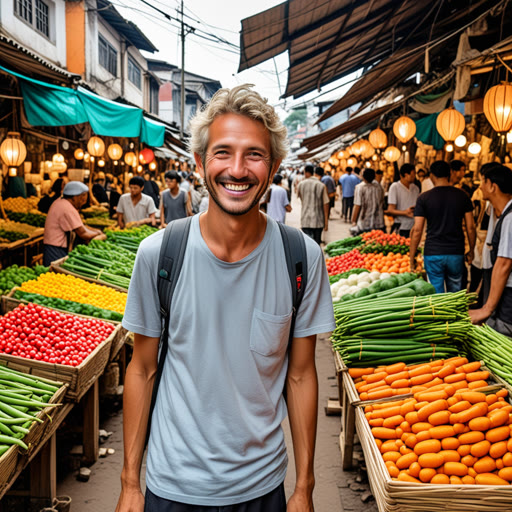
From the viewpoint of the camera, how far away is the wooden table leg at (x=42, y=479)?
3.38 metres

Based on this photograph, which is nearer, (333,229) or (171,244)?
(171,244)

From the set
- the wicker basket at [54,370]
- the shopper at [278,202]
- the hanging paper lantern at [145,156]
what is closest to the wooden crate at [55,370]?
the wicker basket at [54,370]

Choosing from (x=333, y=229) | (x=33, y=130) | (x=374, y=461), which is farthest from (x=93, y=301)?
(x=333, y=229)

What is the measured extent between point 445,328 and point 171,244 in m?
2.83

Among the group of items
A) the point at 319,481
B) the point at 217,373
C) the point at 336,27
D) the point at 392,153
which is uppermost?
the point at 336,27

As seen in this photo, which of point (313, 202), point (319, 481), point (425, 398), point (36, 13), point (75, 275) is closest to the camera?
point (425, 398)

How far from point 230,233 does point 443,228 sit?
5.31 metres

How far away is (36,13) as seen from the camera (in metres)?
15.0

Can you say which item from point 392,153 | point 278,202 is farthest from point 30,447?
point 392,153

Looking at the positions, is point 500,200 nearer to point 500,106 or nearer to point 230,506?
point 500,106

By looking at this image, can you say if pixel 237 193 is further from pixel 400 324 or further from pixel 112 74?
pixel 112 74

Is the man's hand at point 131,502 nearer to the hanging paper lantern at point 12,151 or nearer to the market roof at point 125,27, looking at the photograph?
the hanging paper lantern at point 12,151

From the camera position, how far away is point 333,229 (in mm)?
19047

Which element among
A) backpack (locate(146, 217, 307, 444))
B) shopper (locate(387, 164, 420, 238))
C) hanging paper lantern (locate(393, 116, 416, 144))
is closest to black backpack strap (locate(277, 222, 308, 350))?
backpack (locate(146, 217, 307, 444))
